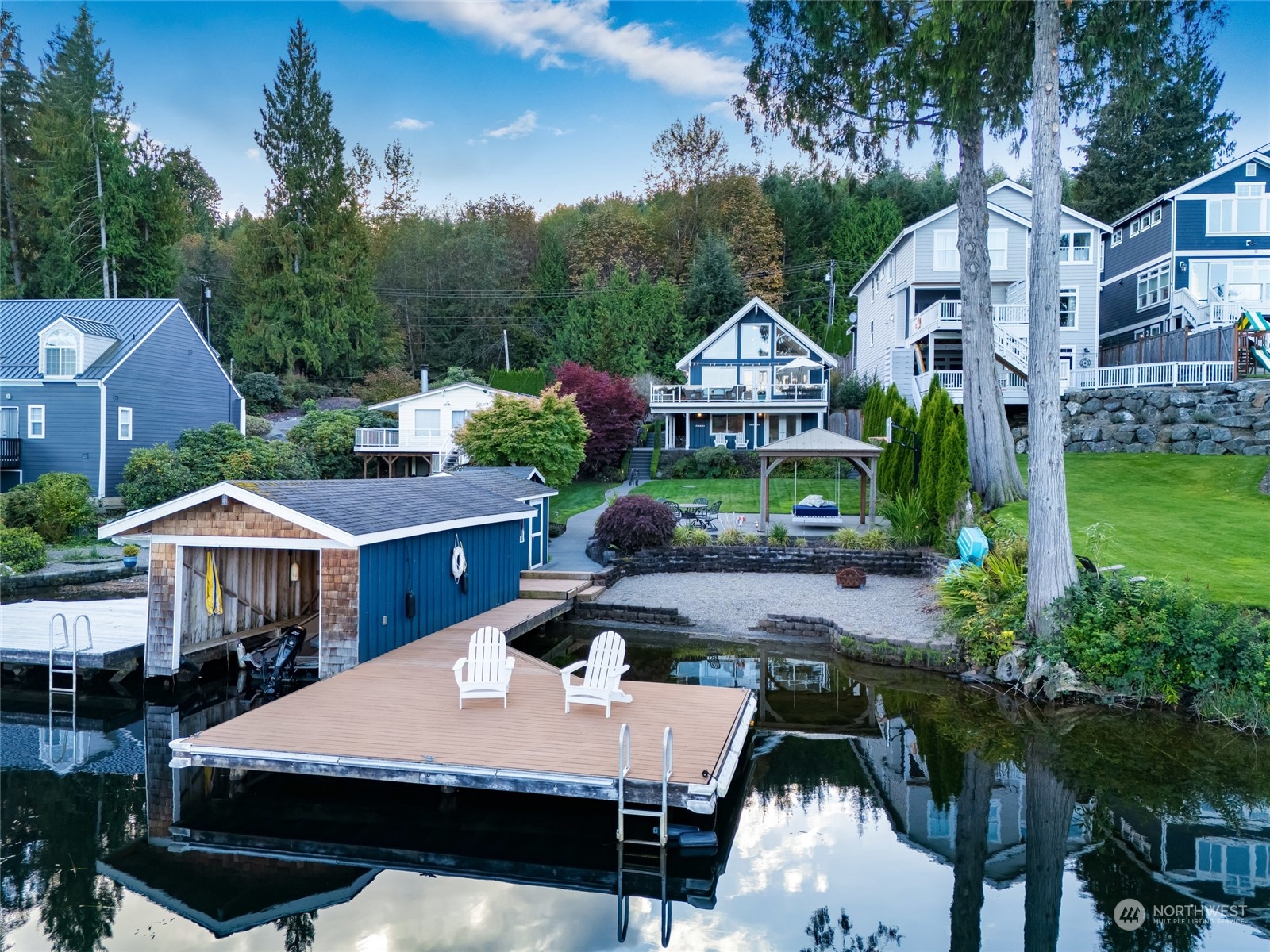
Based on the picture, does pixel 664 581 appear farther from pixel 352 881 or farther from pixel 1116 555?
pixel 352 881

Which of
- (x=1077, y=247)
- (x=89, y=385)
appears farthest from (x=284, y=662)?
(x=1077, y=247)

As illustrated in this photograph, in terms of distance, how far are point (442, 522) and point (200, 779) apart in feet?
16.5

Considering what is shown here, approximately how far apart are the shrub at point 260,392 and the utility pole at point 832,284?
100 feet

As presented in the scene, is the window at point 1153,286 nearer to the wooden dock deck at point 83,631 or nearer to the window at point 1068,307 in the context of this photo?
the window at point 1068,307

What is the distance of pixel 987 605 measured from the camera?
491 inches

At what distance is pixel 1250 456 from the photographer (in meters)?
20.5

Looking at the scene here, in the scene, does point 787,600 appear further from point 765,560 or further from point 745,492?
point 745,492

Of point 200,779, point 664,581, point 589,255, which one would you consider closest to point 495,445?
point 664,581

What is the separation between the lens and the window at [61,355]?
2539 cm

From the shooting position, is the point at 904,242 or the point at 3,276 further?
the point at 3,276

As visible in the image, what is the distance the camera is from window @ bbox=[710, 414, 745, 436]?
1416 inches

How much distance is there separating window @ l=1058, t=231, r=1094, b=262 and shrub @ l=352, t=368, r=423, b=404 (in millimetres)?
30626

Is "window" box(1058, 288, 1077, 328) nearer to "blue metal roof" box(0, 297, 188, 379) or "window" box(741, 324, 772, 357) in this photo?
"window" box(741, 324, 772, 357)

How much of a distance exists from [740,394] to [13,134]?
38608mm
